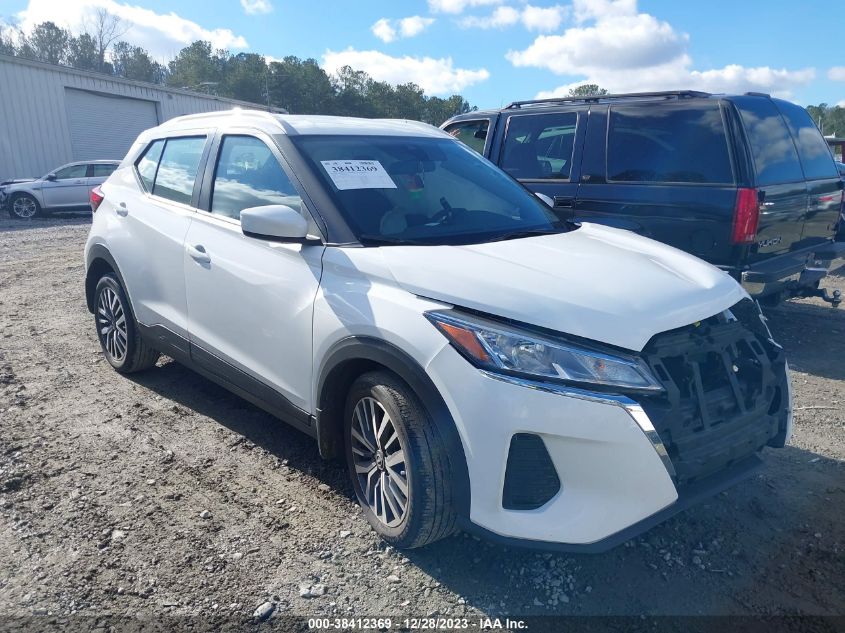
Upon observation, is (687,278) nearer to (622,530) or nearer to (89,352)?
(622,530)

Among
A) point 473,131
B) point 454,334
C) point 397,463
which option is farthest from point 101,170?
point 454,334

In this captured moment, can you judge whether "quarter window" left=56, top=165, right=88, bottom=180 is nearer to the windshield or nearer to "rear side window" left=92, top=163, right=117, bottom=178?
"rear side window" left=92, top=163, right=117, bottom=178

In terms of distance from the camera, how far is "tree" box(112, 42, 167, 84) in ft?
237

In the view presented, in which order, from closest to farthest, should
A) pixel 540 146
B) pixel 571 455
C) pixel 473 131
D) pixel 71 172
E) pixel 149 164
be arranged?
pixel 571 455 → pixel 149 164 → pixel 540 146 → pixel 473 131 → pixel 71 172

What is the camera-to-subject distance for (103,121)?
83.3 feet

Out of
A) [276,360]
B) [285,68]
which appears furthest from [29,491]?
[285,68]

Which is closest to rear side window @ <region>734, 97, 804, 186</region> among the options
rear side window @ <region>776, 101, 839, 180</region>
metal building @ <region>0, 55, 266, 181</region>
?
rear side window @ <region>776, 101, 839, 180</region>

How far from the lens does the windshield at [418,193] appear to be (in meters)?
3.12

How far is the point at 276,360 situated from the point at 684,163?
3.76 metres

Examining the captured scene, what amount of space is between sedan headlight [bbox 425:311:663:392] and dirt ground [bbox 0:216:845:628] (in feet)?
3.01

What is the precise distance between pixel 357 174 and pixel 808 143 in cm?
455

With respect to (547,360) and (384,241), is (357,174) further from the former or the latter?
(547,360)

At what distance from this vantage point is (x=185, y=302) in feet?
12.7

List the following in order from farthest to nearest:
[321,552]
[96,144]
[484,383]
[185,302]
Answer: [96,144] < [185,302] < [321,552] < [484,383]
